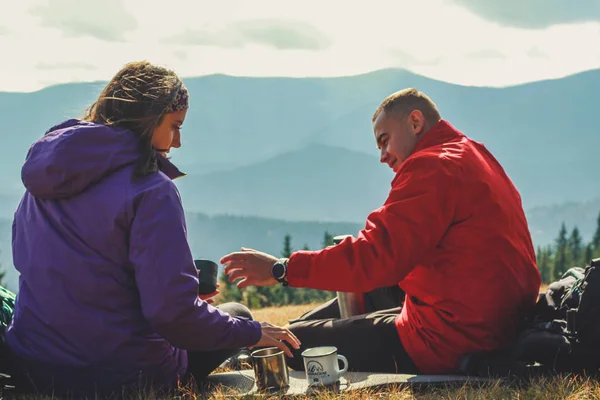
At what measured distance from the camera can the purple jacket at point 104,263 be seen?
3773 mm

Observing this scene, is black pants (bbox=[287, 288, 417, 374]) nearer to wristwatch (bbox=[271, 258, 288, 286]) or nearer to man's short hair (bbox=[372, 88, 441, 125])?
wristwatch (bbox=[271, 258, 288, 286])

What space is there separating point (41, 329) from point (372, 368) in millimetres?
2558

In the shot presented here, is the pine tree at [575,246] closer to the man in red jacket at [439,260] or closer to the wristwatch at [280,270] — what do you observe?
Answer: the man in red jacket at [439,260]

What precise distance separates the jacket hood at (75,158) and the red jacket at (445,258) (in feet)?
4.68

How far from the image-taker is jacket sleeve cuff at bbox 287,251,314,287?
4645mm

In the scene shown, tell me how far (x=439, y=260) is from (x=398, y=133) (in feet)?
3.82

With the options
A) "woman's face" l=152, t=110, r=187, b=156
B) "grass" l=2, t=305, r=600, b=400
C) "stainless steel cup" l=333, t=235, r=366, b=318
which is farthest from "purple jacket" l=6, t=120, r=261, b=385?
"stainless steel cup" l=333, t=235, r=366, b=318

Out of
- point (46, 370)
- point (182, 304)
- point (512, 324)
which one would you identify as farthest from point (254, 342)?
point (512, 324)

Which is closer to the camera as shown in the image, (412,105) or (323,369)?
(323,369)

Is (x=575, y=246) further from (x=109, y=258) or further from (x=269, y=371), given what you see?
(x=109, y=258)

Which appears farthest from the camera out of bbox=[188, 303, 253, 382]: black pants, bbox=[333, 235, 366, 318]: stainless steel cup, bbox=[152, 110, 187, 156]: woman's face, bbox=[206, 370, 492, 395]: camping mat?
bbox=[333, 235, 366, 318]: stainless steel cup

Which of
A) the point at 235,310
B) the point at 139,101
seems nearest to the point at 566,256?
the point at 235,310

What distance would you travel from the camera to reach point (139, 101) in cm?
414

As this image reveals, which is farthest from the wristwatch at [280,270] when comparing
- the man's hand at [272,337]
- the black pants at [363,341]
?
the black pants at [363,341]
